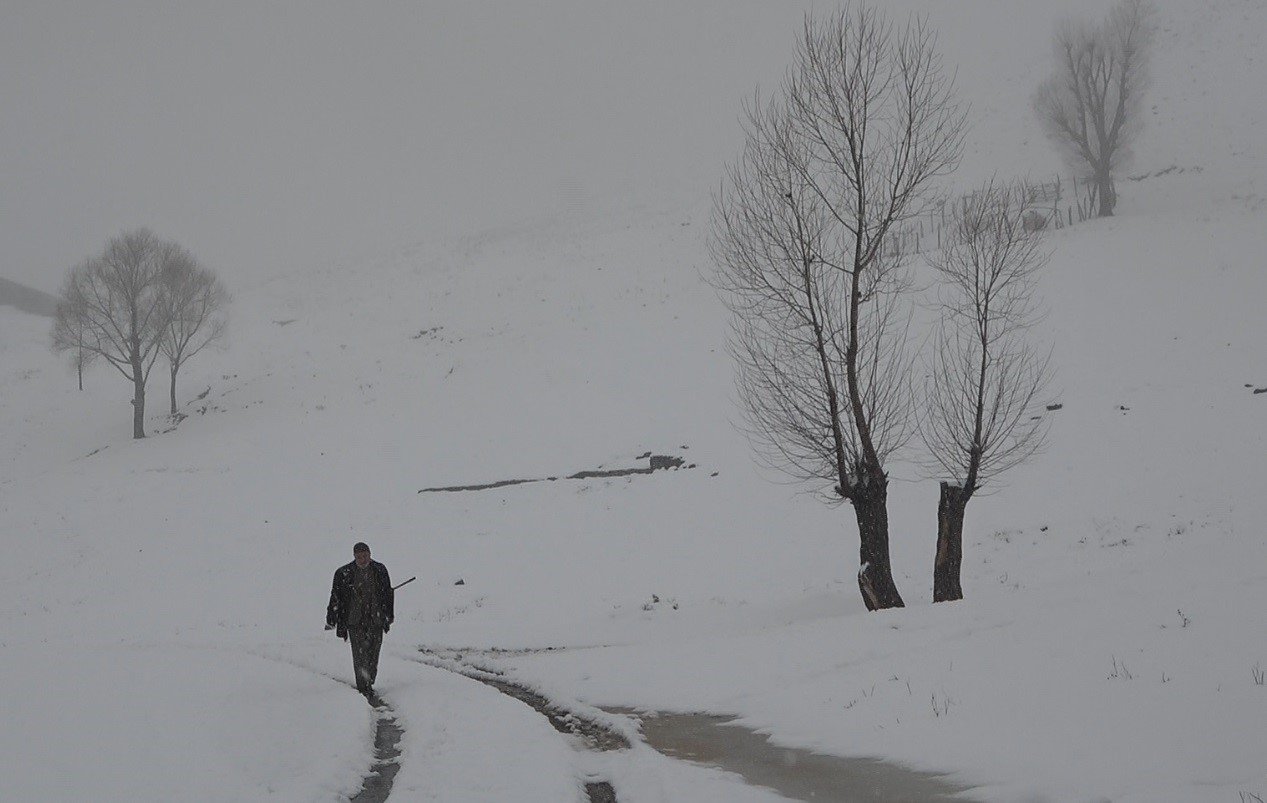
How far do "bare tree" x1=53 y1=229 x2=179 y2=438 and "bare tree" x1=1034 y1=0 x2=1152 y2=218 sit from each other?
52.0 meters

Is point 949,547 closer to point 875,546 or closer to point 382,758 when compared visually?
point 875,546

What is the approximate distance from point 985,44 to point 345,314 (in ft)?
264

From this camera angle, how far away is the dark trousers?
35.9ft

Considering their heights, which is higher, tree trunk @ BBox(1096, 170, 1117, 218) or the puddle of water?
tree trunk @ BBox(1096, 170, 1117, 218)

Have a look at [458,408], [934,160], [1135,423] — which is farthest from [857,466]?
[458,408]

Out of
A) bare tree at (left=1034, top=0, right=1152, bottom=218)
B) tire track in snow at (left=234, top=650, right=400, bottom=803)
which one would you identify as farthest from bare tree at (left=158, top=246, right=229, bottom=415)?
bare tree at (left=1034, top=0, right=1152, bottom=218)

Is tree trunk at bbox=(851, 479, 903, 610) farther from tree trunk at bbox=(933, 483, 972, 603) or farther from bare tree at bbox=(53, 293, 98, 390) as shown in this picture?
bare tree at bbox=(53, 293, 98, 390)

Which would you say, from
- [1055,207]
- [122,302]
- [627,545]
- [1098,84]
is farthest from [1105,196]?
[122,302]

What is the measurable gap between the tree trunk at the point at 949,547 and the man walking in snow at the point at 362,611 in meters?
8.65

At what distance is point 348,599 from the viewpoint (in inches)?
439

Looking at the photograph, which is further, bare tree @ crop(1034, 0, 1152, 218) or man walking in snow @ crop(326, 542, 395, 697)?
bare tree @ crop(1034, 0, 1152, 218)

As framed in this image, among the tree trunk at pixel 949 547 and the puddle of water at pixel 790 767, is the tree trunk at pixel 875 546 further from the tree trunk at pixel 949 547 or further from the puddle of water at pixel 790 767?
the puddle of water at pixel 790 767

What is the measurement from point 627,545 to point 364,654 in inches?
476

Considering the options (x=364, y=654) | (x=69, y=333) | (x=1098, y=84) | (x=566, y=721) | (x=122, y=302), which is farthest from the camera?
(x=1098, y=84)
